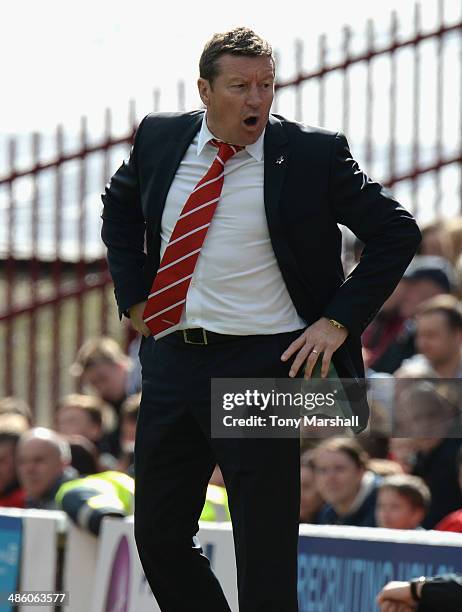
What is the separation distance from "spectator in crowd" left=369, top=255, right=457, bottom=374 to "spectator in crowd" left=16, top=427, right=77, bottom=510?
199 cm

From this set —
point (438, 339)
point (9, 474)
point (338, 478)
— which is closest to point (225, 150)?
point (338, 478)

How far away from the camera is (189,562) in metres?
4.57

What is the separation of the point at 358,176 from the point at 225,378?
697mm

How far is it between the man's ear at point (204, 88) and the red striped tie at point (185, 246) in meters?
0.14

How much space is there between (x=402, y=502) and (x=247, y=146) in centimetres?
297

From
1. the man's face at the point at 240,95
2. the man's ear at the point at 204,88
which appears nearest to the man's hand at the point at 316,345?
the man's face at the point at 240,95

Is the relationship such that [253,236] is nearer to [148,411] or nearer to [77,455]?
[148,411]

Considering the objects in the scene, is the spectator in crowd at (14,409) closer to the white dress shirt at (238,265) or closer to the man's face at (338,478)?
the man's face at (338,478)

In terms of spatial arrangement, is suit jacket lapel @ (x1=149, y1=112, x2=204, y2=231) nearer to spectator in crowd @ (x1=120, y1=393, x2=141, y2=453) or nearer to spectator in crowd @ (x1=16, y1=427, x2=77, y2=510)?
spectator in crowd @ (x1=16, y1=427, x2=77, y2=510)

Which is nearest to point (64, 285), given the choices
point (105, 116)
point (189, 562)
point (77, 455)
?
point (105, 116)

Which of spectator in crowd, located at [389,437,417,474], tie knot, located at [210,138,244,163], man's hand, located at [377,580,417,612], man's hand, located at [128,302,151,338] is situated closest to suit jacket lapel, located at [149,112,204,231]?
tie knot, located at [210,138,244,163]

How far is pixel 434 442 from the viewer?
300 inches

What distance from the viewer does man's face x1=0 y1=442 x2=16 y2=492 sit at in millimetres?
9031

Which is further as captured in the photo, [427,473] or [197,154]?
[427,473]
